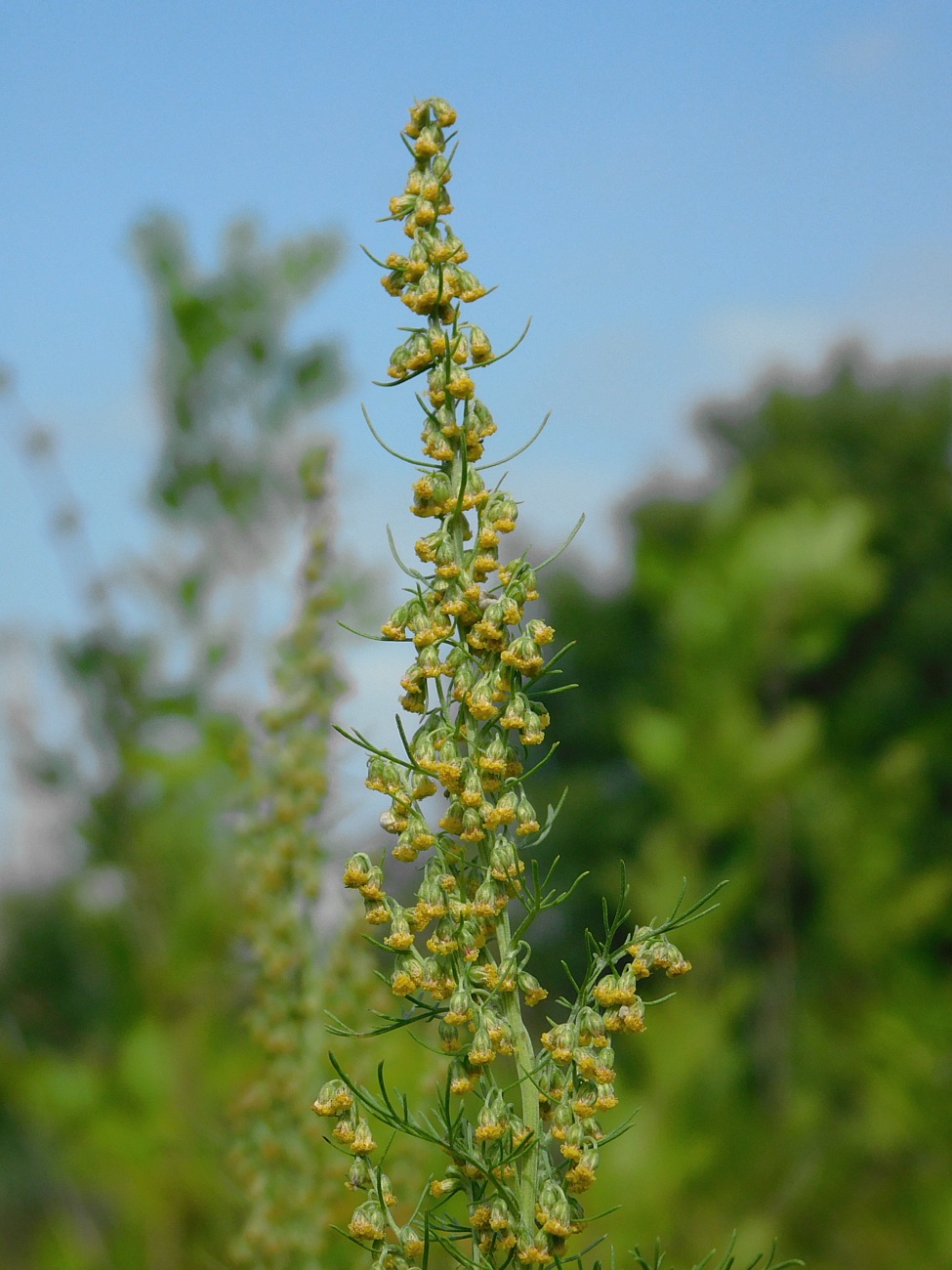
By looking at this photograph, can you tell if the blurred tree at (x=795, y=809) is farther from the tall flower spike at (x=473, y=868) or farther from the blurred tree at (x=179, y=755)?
the tall flower spike at (x=473, y=868)

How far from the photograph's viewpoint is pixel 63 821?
15.6 feet

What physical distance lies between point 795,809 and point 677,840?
61.0 inches

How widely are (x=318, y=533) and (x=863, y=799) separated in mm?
9083

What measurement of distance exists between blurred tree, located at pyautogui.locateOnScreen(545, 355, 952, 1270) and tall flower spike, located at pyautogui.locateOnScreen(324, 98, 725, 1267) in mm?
5583

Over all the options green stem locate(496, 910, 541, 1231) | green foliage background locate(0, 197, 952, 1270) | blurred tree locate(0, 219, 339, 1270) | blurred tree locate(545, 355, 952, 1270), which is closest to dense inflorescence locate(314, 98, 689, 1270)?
green stem locate(496, 910, 541, 1231)

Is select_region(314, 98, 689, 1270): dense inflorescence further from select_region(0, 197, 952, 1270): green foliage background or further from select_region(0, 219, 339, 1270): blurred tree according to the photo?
select_region(0, 219, 339, 1270): blurred tree

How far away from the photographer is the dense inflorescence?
114 cm

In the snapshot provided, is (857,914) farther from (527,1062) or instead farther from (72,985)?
(527,1062)

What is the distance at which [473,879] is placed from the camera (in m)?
1.20

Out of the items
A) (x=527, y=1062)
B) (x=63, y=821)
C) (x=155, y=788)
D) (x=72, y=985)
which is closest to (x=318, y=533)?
(x=527, y=1062)

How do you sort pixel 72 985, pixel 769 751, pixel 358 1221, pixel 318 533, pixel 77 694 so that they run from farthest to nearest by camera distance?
pixel 769 751, pixel 72 985, pixel 77 694, pixel 318 533, pixel 358 1221

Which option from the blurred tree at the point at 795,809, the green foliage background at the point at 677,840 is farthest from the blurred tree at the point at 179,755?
the blurred tree at the point at 795,809

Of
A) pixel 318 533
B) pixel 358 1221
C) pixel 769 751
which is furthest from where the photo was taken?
pixel 769 751

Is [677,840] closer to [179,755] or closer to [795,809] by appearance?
[795,809]
